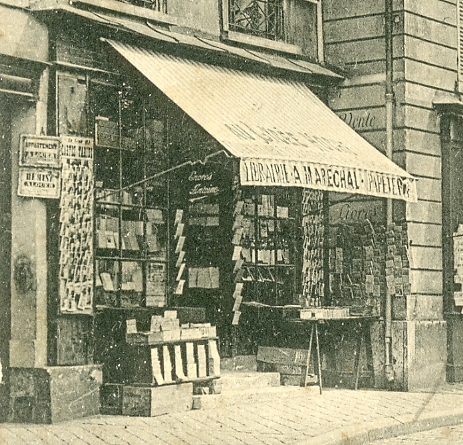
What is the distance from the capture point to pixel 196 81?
1080 cm

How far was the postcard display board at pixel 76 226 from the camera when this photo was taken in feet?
32.0

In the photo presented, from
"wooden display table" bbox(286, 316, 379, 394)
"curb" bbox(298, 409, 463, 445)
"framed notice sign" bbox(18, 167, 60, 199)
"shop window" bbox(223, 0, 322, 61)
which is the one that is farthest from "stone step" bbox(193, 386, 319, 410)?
"shop window" bbox(223, 0, 322, 61)

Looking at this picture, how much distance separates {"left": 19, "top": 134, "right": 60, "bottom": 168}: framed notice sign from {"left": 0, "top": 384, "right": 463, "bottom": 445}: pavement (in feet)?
7.81

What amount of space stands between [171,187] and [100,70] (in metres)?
1.82

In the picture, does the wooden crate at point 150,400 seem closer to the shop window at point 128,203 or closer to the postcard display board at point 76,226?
the postcard display board at point 76,226

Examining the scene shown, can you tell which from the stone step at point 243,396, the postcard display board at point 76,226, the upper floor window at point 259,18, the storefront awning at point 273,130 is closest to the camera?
the postcard display board at point 76,226

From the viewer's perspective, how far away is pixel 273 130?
35.4ft

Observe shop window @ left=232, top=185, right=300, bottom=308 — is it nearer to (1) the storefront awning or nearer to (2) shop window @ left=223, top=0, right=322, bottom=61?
(1) the storefront awning

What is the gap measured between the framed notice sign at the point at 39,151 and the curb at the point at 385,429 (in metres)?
3.48

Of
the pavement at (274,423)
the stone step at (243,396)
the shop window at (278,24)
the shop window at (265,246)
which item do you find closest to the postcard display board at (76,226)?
the pavement at (274,423)

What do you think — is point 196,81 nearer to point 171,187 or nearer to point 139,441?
point 171,187

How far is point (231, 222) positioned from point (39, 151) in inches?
125

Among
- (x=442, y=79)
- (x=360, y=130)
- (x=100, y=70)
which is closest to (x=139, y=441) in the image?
(x=100, y=70)

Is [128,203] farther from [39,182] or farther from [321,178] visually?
[321,178]
